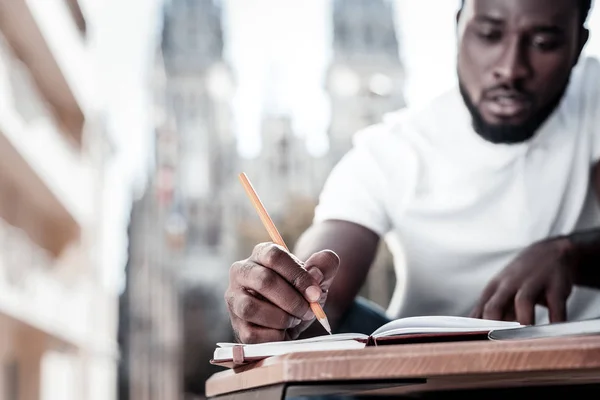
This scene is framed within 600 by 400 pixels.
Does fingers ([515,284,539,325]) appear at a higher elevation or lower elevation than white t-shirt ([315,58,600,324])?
lower

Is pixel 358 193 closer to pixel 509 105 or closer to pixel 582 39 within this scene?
pixel 509 105

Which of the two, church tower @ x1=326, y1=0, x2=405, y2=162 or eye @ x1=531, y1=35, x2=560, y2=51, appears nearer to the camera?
eye @ x1=531, y1=35, x2=560, y2=51

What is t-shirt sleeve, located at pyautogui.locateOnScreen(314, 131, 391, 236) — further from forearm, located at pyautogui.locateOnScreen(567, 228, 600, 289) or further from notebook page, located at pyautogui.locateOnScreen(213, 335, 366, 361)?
notebook page, located at pyautogui.locateOnScreen(213, 335, 366, 361)

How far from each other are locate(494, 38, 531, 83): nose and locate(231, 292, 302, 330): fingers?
44.0 inches

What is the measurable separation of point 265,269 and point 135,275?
6.69 metres

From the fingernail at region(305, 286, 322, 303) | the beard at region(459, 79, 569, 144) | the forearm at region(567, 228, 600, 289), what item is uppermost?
the beard at region(459, 79, 569, 144)

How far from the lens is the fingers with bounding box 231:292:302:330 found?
922 mm

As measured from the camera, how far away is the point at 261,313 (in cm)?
94

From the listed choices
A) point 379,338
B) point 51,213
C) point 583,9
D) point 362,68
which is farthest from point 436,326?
point 51,213

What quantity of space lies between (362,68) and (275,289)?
7.53ft

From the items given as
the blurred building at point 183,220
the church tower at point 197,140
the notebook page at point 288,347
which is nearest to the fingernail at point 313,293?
the notebook page at point 288,347

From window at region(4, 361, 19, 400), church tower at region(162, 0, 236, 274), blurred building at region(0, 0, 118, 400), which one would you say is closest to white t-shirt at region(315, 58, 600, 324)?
blurred building at region(0, 0, 118, 400)

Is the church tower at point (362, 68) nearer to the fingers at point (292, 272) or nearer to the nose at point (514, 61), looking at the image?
the nose at point (514, 61)

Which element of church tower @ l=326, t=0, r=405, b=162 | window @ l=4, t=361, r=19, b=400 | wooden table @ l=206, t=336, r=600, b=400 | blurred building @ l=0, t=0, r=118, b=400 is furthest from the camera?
window @ l=4, t=361, r=19, b=400
